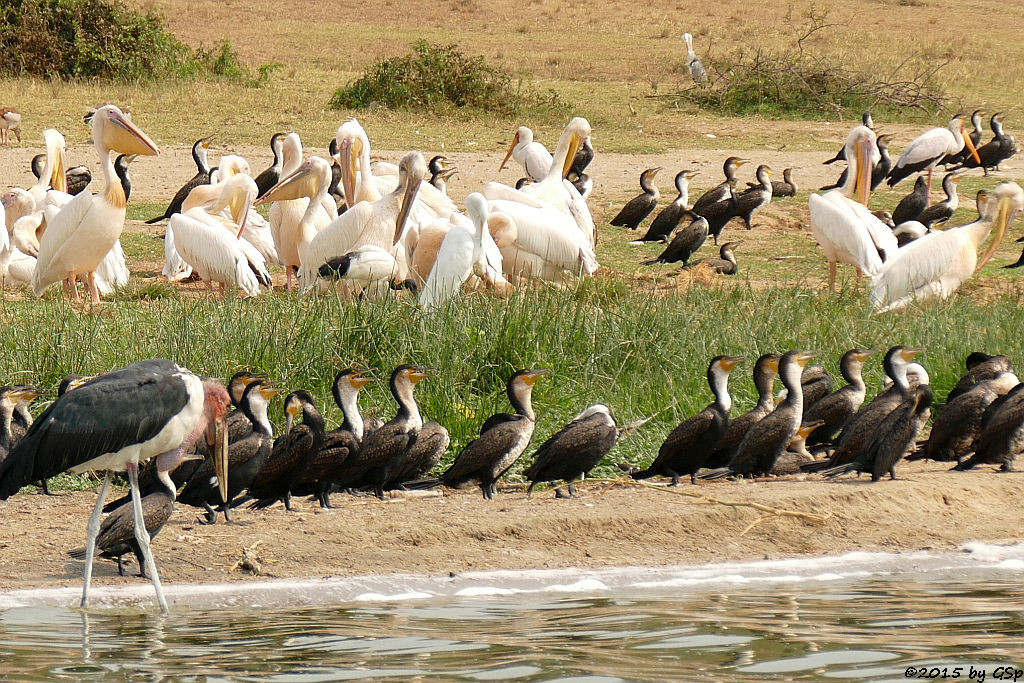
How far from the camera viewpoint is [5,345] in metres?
7.24

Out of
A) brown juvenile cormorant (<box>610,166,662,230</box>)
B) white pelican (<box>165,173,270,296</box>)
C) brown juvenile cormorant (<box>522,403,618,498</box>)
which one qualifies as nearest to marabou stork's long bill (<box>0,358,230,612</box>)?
brown juvenile cormorant (<box>522,403,618,498</box>)

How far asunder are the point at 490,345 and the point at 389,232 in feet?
9.40

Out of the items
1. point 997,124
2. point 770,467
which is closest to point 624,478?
point 770,467

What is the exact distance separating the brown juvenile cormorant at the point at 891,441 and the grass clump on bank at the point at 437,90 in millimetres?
13636

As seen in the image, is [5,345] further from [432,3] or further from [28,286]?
[432,3]

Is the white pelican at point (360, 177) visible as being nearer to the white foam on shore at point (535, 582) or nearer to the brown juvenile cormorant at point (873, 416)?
the brown juvenile cormorant at point (873, 416)

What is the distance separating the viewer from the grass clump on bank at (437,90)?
19.7 metres

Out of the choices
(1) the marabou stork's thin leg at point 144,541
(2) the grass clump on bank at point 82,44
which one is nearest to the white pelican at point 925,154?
(2) the grass clump on bank at point 82,44

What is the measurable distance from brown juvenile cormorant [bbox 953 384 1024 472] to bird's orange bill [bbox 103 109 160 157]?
541 centimetres

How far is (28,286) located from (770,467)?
6.39 m

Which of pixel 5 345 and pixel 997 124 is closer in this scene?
pixel 5 345

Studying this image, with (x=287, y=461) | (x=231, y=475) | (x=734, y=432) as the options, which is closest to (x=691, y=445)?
(x=734, y=432)

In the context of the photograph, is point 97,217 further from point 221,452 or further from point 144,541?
point 144,541

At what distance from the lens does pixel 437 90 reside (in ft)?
64.6
